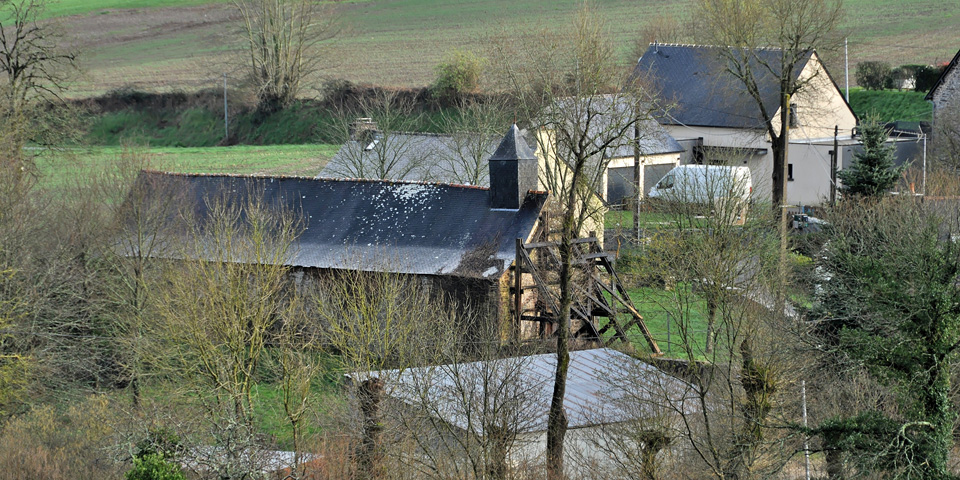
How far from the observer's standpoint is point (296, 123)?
209 ft

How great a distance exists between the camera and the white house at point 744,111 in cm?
4306

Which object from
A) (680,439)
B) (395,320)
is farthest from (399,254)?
(680,439)

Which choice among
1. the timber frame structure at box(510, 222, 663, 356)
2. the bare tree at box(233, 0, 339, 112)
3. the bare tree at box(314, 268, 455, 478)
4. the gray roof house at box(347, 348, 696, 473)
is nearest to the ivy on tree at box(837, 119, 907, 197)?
the timber frame structure at box(510, 222, 663, 356)

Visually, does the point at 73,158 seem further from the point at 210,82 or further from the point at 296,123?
the point at 210,82

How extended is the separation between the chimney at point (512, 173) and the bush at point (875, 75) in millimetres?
33868

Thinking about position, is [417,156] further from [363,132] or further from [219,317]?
[219,317]

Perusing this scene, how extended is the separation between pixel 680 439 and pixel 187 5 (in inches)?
3324

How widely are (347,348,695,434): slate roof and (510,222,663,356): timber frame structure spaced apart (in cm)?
382

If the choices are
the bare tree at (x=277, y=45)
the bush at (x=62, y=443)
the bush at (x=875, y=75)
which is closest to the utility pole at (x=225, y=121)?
the bare tree at (x=277, y=45)

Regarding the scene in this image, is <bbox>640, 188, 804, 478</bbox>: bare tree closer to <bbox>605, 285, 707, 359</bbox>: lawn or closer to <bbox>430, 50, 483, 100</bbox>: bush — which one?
<bbox>605, 285, 707, 359</bbox>: lawn

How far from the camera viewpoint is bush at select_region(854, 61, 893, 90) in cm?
5511

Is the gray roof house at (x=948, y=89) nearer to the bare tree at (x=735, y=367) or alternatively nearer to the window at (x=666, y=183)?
the window at (x=666, y=183)

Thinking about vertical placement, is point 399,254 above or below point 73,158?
below

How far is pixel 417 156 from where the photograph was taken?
41.1 m
